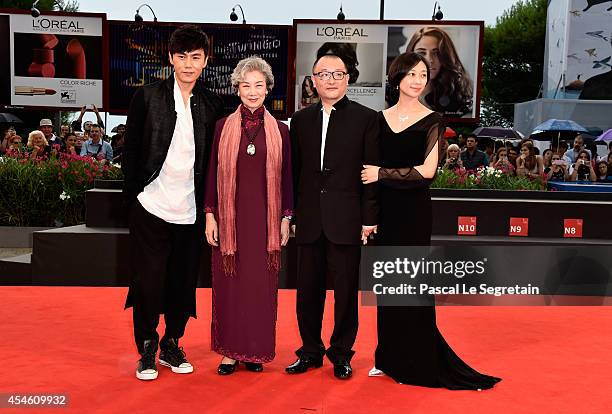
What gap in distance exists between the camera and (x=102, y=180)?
7492mm

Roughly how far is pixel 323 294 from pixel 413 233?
0.69m

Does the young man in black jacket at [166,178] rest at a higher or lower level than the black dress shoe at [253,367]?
higher

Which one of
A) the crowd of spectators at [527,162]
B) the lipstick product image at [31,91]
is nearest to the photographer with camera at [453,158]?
the crowd of spectators at [527,162]

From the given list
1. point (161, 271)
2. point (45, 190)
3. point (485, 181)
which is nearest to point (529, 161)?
point (485, 181)

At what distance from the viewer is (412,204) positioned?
3982 millimetres

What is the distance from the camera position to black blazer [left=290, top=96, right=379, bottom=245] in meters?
4.05

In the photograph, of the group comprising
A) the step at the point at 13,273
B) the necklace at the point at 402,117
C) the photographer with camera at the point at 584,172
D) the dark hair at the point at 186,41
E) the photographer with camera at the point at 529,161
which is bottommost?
the step at the point at 13,273

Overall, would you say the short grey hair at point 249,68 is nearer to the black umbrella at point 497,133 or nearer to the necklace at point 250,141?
the necklace at point 250,141

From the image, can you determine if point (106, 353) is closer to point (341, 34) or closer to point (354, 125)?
point (354, 125)

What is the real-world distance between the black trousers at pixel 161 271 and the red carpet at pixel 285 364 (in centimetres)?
31

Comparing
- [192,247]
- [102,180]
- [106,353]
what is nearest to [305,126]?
[192,247]

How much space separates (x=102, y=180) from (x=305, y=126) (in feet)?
12.9

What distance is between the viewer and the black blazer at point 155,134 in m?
4.00

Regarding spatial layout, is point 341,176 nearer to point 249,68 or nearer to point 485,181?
point 249,68
